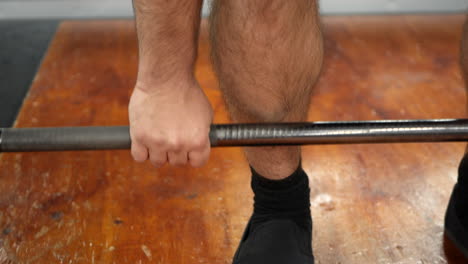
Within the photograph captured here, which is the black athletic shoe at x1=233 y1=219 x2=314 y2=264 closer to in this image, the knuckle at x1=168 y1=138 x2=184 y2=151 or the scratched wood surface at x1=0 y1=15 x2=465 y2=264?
the scratched wood surface at x1=0 y1=15 x2=465 y2=264

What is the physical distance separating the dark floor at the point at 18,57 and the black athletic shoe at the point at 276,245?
0.65 meters

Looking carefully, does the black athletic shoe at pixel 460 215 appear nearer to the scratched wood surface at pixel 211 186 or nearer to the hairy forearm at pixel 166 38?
the scratched wood surface at pixel 211 186

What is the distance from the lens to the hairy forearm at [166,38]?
0.62 meters

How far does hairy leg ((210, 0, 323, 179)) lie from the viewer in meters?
0.66

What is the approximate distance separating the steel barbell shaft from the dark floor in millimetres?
505

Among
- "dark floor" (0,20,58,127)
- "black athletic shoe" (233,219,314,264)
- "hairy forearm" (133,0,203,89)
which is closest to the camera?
"hairy forearm" (133,0,203,89)

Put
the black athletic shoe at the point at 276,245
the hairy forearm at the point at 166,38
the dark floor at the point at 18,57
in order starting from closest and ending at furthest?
the hairy forearm at the point at 166,38 → the black athletic shoe at the point at 276,245 → the dark floor at the point at 18,57

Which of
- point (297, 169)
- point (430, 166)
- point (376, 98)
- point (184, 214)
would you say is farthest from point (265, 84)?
point (376, 98)

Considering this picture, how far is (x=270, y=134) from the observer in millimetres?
692

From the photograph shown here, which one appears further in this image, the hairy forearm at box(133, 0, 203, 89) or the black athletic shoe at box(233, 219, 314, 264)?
the black athletic shoe at box(233, 219, 314, 264)

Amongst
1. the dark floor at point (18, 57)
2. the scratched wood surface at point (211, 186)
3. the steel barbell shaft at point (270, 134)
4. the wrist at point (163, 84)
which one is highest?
the wrist at point (163, 84)

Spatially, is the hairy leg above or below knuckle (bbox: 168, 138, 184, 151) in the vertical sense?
above

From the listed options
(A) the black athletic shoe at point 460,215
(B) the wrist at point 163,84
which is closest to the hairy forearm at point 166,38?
(B) the wrist at point 163,84

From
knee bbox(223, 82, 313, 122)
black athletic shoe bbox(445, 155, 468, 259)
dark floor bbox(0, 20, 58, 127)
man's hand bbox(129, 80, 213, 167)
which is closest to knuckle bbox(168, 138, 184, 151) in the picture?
man's hand bbox(129, 80, 213, 167)
